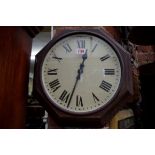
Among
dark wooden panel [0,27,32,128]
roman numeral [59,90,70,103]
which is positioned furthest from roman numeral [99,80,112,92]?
dark wooden panel [0,27,32,128]

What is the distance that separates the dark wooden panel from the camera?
667mm

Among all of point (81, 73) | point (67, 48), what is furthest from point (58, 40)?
point (81, 73)

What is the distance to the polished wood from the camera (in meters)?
0.67

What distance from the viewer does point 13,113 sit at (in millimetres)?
715

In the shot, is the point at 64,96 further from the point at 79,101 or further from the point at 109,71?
the point at 109,71

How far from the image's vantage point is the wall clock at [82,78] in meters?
0.65

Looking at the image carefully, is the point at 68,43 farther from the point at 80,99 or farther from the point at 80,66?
the point at 80,99

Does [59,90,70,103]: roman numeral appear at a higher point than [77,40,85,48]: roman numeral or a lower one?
lower

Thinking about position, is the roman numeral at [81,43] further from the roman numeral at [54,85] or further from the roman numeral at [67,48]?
the roman numeral at [54,85]

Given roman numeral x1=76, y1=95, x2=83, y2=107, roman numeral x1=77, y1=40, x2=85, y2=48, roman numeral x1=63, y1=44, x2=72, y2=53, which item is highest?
roman numeral x1=77, y1=40, x2=85, y2=48

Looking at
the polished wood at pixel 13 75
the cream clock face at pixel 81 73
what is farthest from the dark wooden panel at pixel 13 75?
the cream clock face at pixel 81 73

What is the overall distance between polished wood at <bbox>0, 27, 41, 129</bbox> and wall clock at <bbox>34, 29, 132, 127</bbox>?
0.30 feet

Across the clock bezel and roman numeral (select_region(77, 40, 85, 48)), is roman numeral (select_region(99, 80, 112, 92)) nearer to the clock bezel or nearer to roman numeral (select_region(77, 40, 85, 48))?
the clock bezel

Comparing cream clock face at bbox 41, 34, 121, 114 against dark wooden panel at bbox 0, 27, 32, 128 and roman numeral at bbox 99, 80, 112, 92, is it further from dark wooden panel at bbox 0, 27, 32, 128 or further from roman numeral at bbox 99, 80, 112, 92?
dark wooden panel at bbox 0, 27, 32, 128
